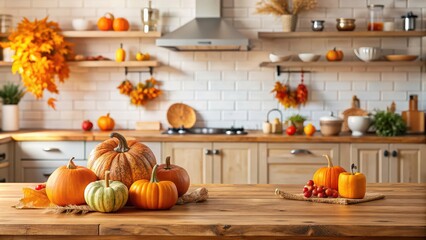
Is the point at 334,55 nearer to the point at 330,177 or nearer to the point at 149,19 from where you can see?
the point at 149,19

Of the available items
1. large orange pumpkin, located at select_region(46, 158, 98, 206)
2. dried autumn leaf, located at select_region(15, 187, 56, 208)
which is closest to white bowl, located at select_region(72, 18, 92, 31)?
dried autumn leaf, located at select_region(15, 187, 56, 208)

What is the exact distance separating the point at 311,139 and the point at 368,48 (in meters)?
1.18

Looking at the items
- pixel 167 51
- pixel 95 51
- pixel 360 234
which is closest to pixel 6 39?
pixel 95 51

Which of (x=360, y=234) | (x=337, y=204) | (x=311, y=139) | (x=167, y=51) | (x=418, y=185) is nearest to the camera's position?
(x=360, y=234)

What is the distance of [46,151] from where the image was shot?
22.1 ft

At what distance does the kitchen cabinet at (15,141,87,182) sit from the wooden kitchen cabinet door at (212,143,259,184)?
4.23ft

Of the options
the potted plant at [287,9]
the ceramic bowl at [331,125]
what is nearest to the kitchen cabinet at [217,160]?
the ceramic bowl at [331,125]

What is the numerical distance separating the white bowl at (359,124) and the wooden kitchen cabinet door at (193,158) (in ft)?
4.59

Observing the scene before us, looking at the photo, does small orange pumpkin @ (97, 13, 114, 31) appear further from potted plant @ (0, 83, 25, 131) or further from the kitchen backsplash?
potted plant @ (0, 83, 25, 131)

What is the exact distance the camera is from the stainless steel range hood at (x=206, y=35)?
21.9 ft

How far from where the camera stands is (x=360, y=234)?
286 cm

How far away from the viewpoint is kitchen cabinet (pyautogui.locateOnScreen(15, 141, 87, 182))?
22.0ft

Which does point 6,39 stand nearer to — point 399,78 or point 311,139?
A: point 311,139

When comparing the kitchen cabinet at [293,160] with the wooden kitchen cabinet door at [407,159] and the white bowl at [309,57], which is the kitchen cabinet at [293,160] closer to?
the wooden kitchen cabinet door at [407,159]
